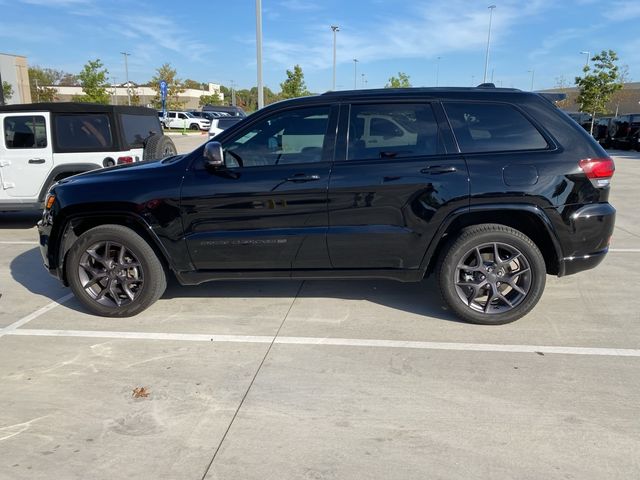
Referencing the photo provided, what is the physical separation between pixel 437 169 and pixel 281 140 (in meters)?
1.31

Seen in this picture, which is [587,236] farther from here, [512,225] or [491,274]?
[491,274]

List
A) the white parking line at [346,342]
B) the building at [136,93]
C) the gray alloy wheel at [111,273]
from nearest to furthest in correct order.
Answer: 1. the white parking line at [346,342]
2. the gray alloy wheel at [111,273]
3. the building at [136,93]

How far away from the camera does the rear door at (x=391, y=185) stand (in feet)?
12.4

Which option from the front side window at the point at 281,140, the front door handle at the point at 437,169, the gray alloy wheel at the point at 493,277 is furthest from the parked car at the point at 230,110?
the gray alloy wheel at the point at 493,277

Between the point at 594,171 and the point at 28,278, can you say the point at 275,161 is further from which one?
the point at 28,278

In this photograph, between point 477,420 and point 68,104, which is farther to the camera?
point 68,104

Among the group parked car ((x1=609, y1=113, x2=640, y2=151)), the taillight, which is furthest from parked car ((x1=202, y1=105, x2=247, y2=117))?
the taillight

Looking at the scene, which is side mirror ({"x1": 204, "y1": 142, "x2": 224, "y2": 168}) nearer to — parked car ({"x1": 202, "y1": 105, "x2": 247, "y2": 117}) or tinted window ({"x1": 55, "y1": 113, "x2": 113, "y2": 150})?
tinted window ({"x1": 55, "y1": 113, "x2": 113, "y2": 150})

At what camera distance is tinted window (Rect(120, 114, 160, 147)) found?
7344 millimetres

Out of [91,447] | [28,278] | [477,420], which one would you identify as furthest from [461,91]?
[28,278]

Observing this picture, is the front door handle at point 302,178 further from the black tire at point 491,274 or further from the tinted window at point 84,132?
the tinted window at point 84,132

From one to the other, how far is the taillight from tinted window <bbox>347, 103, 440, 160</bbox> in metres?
1.16

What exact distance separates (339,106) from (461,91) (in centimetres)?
103

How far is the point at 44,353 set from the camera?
11.9 feet
